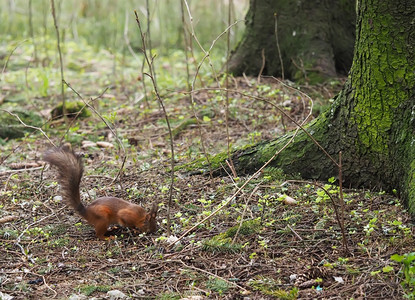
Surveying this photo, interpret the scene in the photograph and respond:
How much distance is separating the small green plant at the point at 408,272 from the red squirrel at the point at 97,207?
1.63m

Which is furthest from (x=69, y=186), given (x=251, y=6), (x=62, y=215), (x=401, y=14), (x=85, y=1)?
(x=85, y=1)

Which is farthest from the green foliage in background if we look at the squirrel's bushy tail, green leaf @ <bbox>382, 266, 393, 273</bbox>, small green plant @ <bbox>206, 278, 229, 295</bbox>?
green leaf @ <bbox>382, 266, 393, 273</bbox>

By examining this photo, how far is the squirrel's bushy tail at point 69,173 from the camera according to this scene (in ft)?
12.7

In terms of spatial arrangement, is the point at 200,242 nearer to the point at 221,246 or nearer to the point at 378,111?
the point at 221,246

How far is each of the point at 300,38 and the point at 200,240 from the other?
12.9 feet

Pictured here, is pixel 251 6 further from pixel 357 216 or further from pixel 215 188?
pixel 357 216

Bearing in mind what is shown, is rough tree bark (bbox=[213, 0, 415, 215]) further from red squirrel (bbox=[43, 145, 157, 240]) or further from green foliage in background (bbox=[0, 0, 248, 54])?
green foliage in background (bbox=[0, 0, 248, 54])

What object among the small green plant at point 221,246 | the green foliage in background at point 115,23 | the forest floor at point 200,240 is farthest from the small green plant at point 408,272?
the green foliage in background at point 115,23

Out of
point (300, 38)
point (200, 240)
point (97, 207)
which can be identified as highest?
point (300, 38)

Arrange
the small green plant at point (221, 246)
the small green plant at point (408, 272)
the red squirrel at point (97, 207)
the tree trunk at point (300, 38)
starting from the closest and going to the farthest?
the small green plant at point (408, 272)
the small green plant at point (221, 246)
the red squirrel at point (97, 207)
the tree trunk at point (300, 38)

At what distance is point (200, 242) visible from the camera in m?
3.55

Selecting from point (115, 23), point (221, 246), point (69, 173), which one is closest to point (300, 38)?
point (69, 173)

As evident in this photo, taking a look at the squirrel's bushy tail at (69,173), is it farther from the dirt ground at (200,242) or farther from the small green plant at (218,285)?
the small green plant at (218,285)

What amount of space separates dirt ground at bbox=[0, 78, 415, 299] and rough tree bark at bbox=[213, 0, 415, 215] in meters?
0.17
